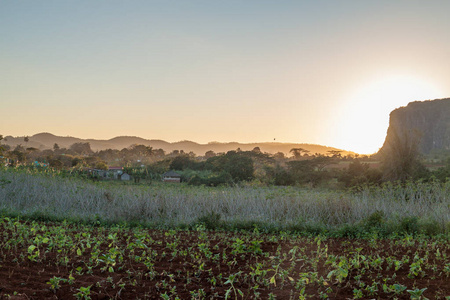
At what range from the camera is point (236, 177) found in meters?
20.1

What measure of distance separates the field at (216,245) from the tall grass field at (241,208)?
0.11 ft

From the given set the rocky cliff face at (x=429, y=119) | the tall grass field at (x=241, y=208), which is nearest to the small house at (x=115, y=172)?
the tall grass field at (x=241, y=208)

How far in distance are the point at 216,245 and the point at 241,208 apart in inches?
192

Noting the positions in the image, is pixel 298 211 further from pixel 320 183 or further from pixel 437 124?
pixel 437 124

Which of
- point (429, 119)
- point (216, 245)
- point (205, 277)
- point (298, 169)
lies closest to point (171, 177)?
point (298, 169)

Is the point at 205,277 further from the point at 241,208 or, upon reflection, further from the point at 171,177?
the point at 171,177

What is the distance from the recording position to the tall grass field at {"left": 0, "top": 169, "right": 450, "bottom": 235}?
321 inches

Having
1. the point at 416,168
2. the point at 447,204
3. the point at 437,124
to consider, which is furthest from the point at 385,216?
the point at 437,124

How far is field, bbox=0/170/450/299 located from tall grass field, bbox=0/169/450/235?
0.03 metres

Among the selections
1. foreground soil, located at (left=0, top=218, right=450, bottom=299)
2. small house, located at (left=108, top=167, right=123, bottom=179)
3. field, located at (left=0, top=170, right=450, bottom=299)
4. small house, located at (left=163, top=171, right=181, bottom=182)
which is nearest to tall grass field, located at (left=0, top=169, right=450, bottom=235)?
field, located at (left=0, top=170, right=450, bottom=299)

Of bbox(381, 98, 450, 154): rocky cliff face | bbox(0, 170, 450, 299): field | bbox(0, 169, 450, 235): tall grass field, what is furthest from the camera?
bbox(381, 98, 450, 154): rocky cliff face

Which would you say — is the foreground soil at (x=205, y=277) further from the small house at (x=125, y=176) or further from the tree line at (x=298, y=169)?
the small house at (x=125, y=176)

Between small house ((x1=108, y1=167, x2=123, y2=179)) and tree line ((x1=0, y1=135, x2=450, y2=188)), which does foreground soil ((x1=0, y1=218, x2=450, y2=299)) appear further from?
small house ((x1=108, y1=167, x2=123, y2=179))

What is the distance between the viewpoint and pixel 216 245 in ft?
16.6
